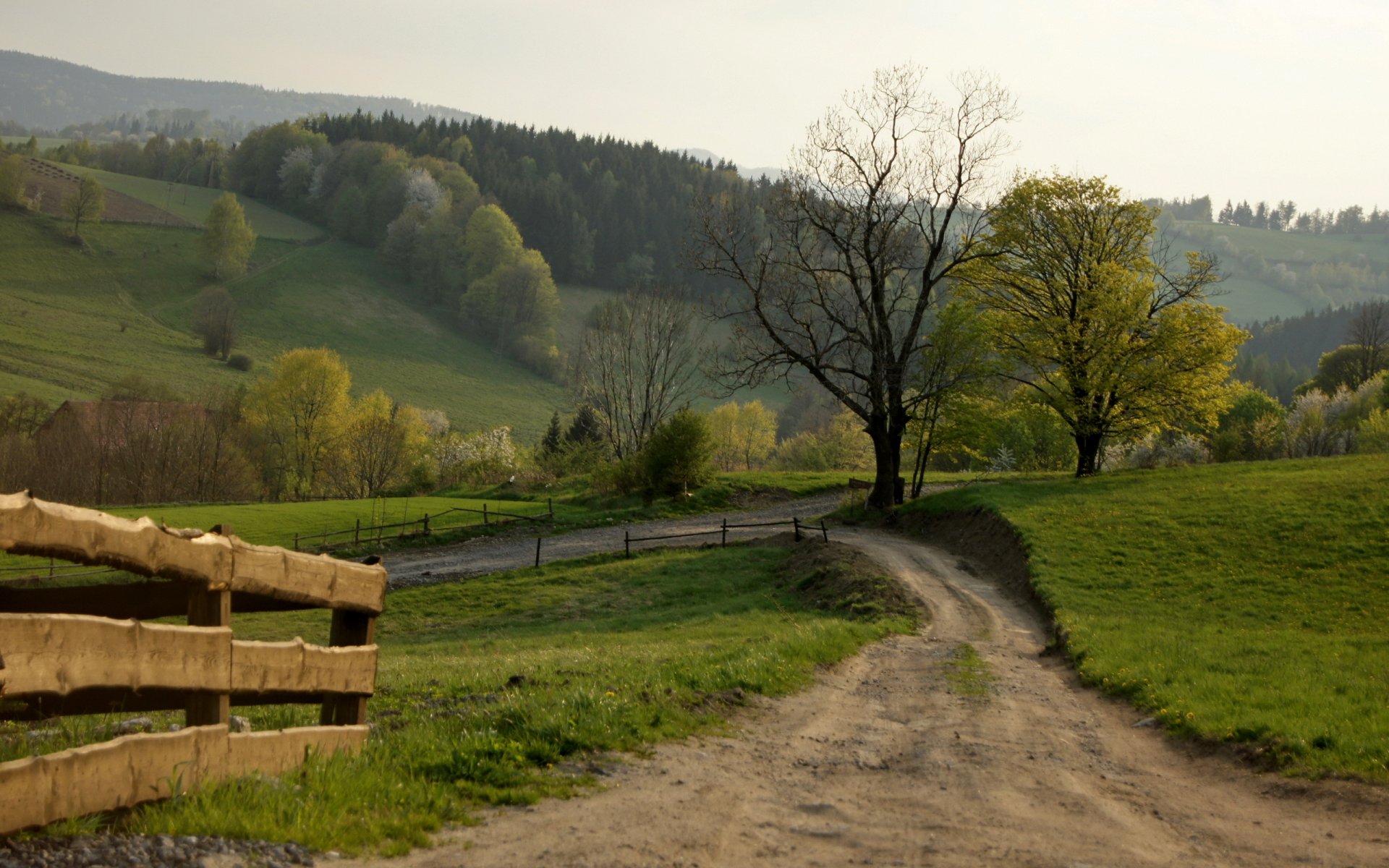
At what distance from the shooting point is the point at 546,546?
42969 millimetres

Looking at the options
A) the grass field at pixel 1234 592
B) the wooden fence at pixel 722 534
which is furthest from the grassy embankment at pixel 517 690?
the grass field at pixel 1234 592

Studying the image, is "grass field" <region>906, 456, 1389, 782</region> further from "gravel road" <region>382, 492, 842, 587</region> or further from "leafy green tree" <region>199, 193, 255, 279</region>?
"leafy green tree" <region>199, 193, 255, 279</region>

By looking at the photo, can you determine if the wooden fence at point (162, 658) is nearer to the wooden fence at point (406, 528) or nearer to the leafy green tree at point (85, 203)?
the wooden fence at point (406, 528)

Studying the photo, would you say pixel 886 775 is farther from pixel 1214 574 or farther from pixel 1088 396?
pixel 1088 396

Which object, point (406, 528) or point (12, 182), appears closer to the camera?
point (406, 528)

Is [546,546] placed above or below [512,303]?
below

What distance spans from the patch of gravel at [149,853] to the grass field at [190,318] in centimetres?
9813

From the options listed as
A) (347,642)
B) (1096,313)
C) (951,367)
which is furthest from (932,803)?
(1096,313)

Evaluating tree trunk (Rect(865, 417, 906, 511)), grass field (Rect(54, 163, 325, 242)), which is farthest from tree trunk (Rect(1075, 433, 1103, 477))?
grass field (Rect(54, 163, 325, 242))

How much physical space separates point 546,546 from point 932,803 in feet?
115

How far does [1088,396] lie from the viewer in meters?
46.7

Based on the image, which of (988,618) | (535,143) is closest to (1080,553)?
(988,618)

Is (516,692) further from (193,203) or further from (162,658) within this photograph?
(193,203)

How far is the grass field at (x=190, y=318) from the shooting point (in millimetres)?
100312
